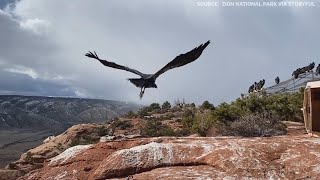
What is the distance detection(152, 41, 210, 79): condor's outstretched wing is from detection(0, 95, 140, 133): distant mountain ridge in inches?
3475

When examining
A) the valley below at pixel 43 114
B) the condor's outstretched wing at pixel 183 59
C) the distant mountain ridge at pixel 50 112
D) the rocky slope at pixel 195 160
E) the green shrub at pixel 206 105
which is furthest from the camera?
the distant mountain ridge at pixel 50 112

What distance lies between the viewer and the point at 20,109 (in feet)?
390

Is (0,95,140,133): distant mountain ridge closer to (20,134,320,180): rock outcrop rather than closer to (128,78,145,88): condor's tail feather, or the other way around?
(128,78,145,88): condor's tail feather

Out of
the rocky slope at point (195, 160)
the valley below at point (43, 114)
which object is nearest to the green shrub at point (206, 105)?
the rocky slope at point (195, 160)

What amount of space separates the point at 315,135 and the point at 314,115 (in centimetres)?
137

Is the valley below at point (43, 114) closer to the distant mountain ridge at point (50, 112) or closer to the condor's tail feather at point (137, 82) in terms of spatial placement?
the distant mountain ridge at point (50, 112)

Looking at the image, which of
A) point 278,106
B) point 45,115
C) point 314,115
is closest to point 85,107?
point 45,115

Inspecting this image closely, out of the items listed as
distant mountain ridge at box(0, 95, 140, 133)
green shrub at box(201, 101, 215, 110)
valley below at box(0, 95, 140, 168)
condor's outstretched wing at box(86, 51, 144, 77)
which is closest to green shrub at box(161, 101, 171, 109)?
green shrub at box(201, 101, 215, 110)

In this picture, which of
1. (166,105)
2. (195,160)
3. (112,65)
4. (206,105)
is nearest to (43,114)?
(166,105)

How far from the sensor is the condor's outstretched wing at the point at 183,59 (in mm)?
12781

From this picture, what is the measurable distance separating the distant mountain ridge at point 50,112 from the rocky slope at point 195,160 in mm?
90529

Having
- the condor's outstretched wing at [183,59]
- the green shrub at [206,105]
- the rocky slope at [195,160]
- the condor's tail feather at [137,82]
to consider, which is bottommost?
the rocky slope at [195,160]

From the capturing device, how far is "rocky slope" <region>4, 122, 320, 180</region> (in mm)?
8422

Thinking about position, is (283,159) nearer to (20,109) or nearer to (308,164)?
(308,164)
